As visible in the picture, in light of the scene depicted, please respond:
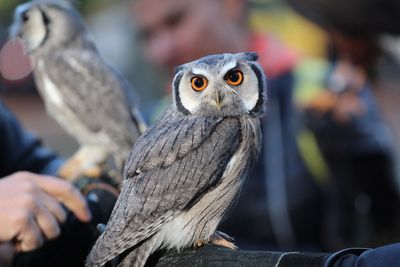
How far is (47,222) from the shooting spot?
1813 mm

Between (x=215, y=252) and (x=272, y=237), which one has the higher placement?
(x=215, y=252)

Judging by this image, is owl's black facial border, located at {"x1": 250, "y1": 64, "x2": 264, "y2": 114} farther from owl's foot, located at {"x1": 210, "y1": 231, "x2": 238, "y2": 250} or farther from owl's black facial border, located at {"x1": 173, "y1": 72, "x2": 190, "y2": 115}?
owl's foot, located at {"x1": 210, "y1": 231, "x2": 238, "y2": 250}

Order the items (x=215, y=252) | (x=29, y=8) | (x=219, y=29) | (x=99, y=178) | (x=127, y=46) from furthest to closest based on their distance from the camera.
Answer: (x=127, y=46) → (x=219, y=29) → (x=29, y=8) → (x=99, y=178) → (x=215, y=252)

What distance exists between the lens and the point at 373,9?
3.18m

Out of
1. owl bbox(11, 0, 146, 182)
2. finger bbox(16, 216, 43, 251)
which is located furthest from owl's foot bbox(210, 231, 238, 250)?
owl bbox(11, 0, 146, 182)

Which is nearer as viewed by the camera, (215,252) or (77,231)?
(215,252)

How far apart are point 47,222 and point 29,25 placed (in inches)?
51.3

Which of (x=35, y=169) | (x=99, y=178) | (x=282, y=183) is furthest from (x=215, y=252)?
(x=282, y=183)

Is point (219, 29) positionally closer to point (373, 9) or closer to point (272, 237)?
point (373, 9)

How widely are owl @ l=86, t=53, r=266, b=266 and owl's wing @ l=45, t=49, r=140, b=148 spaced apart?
3.02 ft

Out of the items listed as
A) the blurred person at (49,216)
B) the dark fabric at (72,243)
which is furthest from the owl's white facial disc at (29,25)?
the dark fabric at (72,243)

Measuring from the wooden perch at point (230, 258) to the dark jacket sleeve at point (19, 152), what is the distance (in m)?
0.89

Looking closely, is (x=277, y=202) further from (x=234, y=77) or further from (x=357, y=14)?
(x=234, y=77)

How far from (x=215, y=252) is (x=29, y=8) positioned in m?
1.67
